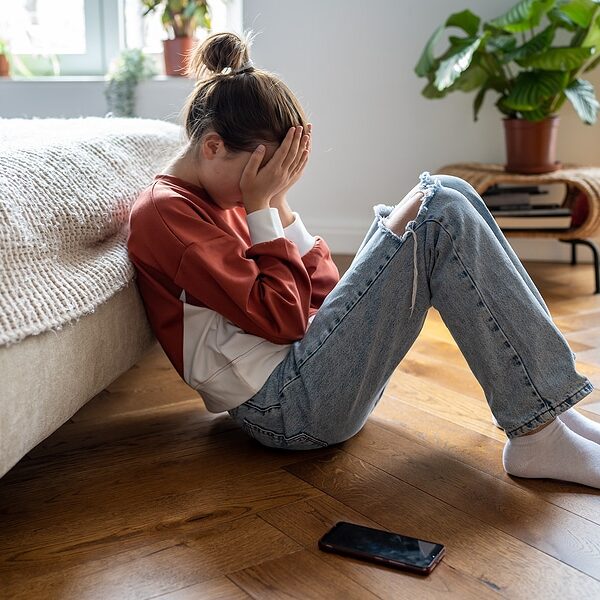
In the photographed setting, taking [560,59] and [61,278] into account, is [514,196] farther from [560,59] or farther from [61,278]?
[61,278]

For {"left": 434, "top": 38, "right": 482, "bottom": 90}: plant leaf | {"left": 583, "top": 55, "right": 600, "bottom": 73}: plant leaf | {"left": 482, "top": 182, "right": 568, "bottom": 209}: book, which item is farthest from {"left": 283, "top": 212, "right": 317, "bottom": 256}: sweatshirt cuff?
{"left": 583, "top": 55, "right": 600, "bottom": 73}: plant leaf

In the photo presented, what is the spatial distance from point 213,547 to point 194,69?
736 mm

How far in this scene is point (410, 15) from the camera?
10.4ft

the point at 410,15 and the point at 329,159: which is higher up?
the point at 410,15

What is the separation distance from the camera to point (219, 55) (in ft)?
4.46

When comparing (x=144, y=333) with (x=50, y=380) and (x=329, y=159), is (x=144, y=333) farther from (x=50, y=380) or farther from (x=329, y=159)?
(x=329, y=159)

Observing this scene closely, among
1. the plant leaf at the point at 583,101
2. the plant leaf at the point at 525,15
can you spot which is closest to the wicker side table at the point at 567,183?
the plant leaf at the point at 583,101

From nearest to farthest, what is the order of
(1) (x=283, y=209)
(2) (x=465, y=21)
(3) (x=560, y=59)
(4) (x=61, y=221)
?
(4) (x=61, y=221)
(1) (x=283, y=209)
(3) (x=560, y=59)
(2) (x=465, y=21)

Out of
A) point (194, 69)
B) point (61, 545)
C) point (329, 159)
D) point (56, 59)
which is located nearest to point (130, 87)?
point (56, 59)

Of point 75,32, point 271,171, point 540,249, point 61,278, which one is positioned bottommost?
point 540,249

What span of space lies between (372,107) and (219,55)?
2.00 m

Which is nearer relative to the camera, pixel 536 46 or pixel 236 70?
pixel 236 70

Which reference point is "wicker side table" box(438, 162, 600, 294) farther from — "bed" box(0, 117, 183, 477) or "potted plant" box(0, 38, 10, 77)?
"potted plant" box(0, 38, 10, 77)

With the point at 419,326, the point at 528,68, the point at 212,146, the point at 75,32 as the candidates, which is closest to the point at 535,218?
the point at 528,68
